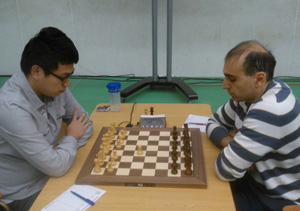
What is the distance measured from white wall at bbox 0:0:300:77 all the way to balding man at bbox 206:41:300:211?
3.08 meters

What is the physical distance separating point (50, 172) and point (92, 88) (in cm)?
304

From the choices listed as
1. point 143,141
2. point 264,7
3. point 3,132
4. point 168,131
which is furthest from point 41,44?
point 264,7

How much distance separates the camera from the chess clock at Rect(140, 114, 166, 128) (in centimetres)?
171

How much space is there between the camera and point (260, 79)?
1304 mm

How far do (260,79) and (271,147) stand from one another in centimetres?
31

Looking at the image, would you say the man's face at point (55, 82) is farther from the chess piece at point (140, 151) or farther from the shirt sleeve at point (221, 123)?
the shirt sleeve at point (221, 123)

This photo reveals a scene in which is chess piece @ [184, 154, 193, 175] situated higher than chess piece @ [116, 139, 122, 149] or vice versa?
chess piece @ [184, 154, 193, 175]

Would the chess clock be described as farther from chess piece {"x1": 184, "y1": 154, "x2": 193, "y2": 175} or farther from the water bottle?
chess piece {"x1": 184, "y1": 154, "x2": 193, "y2": 175}

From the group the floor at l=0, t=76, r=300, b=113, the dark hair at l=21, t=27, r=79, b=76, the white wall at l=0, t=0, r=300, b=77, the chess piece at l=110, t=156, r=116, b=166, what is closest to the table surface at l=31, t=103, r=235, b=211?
the chess piece at l=110, t=156, r=116, b=166

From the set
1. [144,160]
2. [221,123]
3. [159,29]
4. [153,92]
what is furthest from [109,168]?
[159,29]

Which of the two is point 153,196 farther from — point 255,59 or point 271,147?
point 255,59

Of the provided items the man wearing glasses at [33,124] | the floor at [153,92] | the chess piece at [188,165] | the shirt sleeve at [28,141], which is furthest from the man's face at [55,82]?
the floor at [153,92]

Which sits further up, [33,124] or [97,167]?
[33,124]

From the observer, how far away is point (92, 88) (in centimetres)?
422
